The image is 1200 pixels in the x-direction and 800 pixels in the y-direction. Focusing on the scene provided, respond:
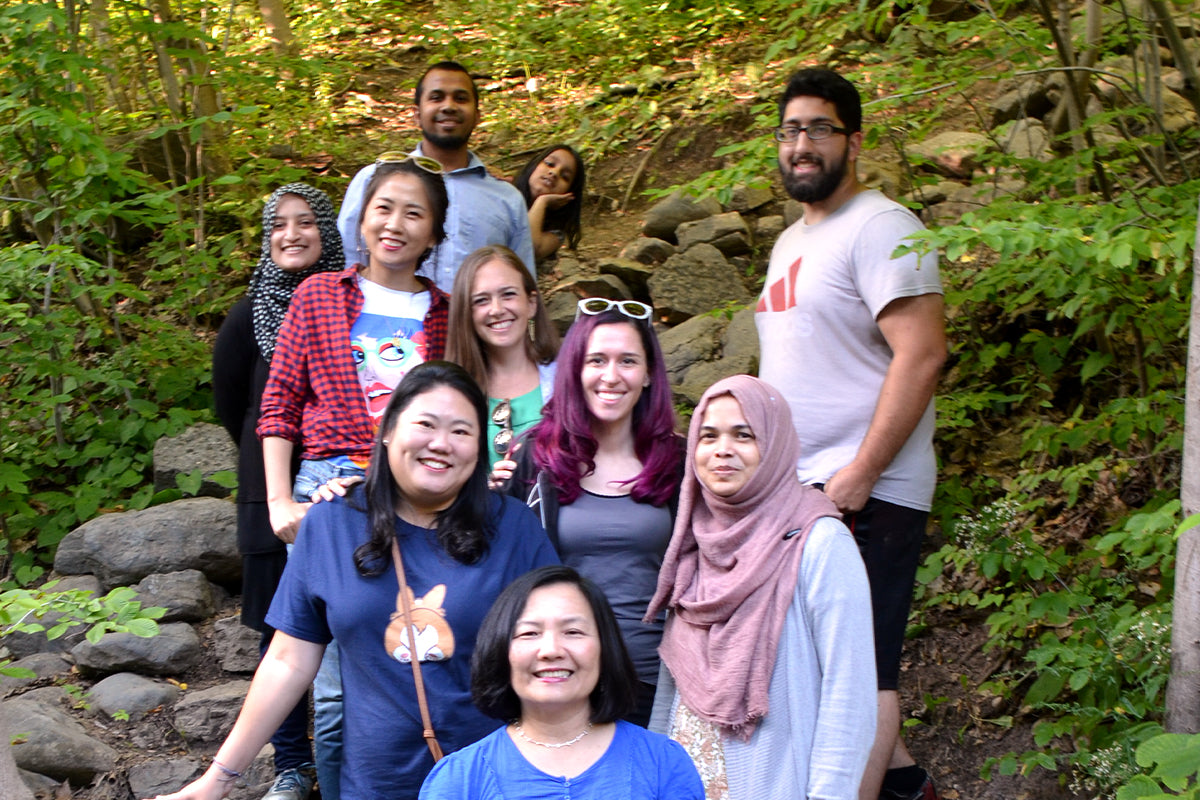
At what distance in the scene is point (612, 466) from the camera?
120 inches

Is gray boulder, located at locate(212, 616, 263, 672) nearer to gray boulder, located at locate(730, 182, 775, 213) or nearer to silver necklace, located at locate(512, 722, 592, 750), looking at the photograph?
silver necklace, located at locate(512, 722, 592, 750)

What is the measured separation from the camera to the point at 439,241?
3.61 metres

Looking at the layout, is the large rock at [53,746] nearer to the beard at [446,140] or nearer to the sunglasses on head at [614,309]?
the sunglasses on head at [614,309]

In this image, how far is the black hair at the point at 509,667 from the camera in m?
2.21

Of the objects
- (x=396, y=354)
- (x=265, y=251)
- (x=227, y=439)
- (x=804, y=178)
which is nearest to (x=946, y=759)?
(x=804, y=178)

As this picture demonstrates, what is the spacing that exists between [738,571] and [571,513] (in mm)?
538

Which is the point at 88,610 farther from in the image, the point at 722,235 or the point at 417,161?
the point at 722,235

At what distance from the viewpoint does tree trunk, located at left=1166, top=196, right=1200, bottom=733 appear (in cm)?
272

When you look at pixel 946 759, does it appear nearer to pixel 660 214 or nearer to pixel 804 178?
pixel 804 178

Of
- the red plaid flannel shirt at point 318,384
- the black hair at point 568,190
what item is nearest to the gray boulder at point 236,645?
the red plaid flannel shirt at point 318,384

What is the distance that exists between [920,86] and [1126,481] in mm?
1923

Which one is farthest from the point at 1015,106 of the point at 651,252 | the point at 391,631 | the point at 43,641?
the point at 43,641

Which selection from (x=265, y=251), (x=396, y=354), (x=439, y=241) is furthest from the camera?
(x=265, y=251)

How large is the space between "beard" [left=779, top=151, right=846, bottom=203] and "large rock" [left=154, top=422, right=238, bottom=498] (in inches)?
148
